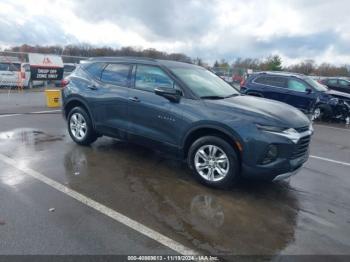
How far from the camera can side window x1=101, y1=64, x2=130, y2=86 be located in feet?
19.3

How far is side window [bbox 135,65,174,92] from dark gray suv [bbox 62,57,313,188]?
17 millimetres

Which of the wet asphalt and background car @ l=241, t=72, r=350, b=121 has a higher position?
background car @ l=241, t=72, r=350, b=121

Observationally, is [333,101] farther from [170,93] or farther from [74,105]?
[74,105]

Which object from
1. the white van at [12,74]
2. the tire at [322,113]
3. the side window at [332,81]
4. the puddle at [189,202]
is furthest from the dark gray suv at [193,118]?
the side window at [332,81]

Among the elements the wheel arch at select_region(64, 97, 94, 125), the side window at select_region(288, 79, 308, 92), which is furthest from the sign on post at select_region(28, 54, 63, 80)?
the side window at select_region(288, 79, 308, 92)

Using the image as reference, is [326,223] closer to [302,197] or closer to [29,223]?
[302,197]

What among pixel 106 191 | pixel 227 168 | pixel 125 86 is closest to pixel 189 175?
pixel 227 168

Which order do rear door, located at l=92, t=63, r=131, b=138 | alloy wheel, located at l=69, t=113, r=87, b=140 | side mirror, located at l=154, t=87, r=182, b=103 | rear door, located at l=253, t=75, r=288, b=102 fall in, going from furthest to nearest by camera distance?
rear door, located at l=253, t=75, r=288, b=102
alloy wheel, located at l=69, t=113, r=87, b=140
rear door, located at l=92, t=63, r=131, b=138
side mirror, located at l=154, t=87, r=182, b=103

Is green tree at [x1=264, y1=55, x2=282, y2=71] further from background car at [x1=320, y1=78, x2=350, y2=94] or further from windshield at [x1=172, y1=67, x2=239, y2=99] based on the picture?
windshield at [x1=172, y1=67, x2=239, y2=99]

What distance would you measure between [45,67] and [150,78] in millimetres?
13653

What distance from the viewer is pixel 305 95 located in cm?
1302

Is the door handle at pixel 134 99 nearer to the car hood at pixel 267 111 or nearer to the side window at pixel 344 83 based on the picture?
the car hood at pixel 267 111

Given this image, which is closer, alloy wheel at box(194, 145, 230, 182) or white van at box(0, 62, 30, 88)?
alloy wheel at box(194, 145, 230, 182)

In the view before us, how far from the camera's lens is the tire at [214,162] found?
15.1 ft
